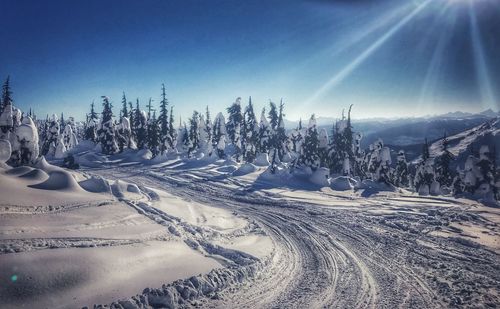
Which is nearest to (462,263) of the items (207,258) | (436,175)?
(207,258)

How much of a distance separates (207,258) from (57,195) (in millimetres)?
7488

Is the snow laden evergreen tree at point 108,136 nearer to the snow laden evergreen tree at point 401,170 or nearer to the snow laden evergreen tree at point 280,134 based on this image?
the snow laden evergreen tree at point 280,134

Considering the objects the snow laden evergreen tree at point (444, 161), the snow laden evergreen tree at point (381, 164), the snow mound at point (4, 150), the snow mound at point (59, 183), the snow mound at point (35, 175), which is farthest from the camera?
the snow laden evergreen tree at point (444, 161)

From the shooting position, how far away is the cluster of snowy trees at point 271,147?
34.9m

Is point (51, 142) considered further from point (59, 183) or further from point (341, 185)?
point (341, 185)

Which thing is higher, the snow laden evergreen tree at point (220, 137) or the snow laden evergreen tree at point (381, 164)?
the snow laden evergreen tree at point (220, 137)

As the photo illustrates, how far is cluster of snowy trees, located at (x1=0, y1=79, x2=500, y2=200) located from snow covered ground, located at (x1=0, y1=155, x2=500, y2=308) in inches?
495

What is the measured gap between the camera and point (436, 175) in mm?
47594

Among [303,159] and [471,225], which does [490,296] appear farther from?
[303,159]

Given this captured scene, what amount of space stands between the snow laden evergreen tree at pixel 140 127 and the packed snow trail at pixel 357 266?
46556mm

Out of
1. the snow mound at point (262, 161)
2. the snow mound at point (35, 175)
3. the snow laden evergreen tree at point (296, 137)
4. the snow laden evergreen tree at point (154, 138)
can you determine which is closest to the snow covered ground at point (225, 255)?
the snow mound at point (35, 175)

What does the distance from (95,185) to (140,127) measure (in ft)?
161

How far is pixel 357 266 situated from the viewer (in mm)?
10656

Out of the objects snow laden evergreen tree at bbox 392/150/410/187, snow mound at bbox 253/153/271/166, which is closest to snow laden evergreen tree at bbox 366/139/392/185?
snow laden evergreen tree at bbox 392/150/410/187
